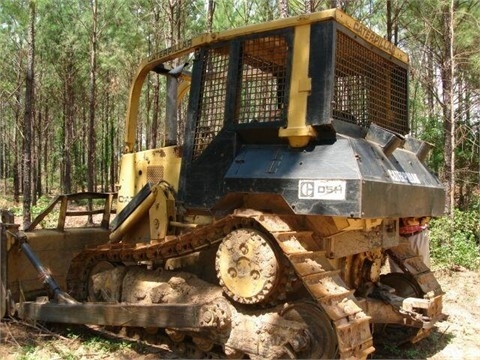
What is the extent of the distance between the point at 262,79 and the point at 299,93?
56cm

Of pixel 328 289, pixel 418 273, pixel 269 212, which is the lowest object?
pixel 418 273

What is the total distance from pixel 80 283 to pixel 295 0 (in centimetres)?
899

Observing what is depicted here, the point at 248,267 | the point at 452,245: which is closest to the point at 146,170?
the point at 248,267

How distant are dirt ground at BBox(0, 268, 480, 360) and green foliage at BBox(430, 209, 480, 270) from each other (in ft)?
10.0

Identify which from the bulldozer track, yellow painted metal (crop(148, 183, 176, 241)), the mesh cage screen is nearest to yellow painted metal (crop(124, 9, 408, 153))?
the mesh cage screen

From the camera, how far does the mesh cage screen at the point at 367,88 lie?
462 centimetres

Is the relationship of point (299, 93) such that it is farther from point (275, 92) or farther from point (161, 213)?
point (161, 213)

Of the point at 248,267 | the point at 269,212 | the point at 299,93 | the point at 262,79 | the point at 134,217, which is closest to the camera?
the point at 248,267

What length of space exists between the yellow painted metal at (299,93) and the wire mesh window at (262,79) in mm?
171

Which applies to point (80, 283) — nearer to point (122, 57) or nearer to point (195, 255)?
point (195, 255)

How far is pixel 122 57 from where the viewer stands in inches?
915

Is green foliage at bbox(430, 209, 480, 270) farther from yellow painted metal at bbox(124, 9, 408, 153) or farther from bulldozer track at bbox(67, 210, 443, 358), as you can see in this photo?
yellow painted metal at bbox(124, 9, 408, 153)

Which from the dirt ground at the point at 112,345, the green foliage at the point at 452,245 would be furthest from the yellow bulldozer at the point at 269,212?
the green foliage at the point at 452,245

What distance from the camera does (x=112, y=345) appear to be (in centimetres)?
507
